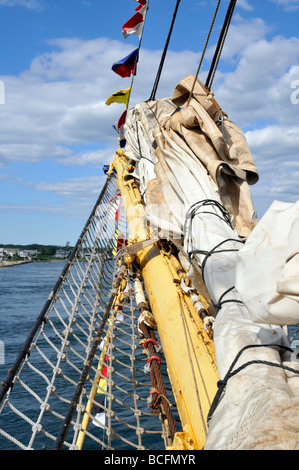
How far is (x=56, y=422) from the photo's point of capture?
6.26 meters

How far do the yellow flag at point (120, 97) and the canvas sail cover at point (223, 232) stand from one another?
3464mm

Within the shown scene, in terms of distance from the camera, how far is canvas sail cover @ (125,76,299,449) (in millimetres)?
1364

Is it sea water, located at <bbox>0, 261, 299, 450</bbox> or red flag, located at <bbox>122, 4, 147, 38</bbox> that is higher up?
red flag, located at <bbox>122, 4, 147, 38</bbox>

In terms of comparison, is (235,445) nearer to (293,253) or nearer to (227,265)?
(293,253)

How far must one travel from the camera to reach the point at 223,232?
2666mm

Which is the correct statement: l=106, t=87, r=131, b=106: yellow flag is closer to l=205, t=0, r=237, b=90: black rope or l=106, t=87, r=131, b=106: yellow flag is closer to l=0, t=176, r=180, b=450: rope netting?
l=0, t=176, r=180, b=450: rope netting

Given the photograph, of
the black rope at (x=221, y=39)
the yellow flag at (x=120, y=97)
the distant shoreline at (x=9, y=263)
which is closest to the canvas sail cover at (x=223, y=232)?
the black rope at (x=221, y=39)

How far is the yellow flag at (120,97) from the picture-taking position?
7418 mm

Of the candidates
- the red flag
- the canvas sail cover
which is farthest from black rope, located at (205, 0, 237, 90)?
the red flag

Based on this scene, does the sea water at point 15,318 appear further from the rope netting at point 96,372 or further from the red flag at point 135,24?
the red flag at point 135,24

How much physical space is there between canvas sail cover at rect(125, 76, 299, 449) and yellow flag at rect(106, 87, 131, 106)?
3464mm

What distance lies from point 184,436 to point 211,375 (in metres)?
0.37

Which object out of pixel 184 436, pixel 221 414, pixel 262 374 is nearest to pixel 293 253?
pixel 262 374

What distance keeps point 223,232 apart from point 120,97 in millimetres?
5409
